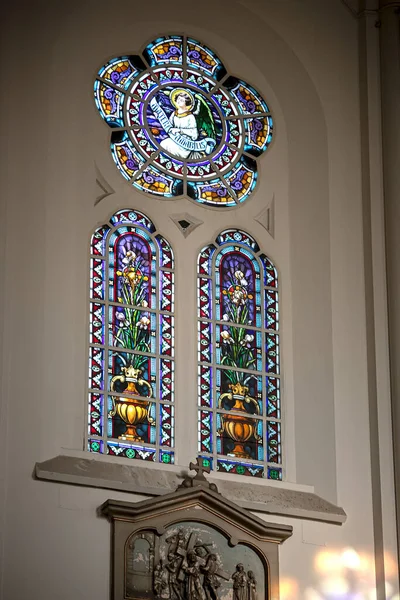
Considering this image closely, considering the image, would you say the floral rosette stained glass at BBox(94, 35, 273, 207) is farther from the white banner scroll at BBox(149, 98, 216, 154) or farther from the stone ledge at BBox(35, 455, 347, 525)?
the stone ledge at BBox(35, 455, 347, 525)

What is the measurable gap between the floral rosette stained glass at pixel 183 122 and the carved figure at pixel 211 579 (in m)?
3.86

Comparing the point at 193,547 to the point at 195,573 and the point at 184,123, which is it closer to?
the point at 195,573

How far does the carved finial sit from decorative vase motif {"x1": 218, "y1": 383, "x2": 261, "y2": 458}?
0.71 meters

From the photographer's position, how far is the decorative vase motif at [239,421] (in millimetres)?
16188

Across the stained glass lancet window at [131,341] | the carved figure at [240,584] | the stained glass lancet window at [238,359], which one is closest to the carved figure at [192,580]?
the carved figure at [240,584]

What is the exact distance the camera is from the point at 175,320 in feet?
53.5

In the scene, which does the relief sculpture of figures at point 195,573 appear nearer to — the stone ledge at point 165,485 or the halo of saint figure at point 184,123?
the stone ledge at point 165,485
